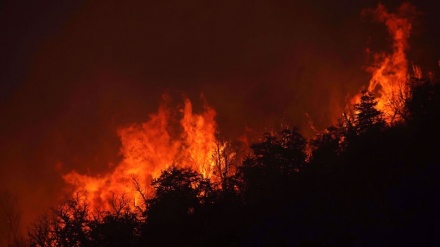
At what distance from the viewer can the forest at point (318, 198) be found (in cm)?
2111

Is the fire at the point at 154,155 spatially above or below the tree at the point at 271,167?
above

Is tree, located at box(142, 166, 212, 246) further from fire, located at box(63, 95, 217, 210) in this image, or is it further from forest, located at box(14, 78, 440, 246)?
fire, located at box(63, 95, 217, 210)

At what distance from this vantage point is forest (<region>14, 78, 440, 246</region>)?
69.3 ft

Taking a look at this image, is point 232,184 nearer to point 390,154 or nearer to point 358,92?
point 390,154

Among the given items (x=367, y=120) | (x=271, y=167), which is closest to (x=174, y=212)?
(x=271, y=167)

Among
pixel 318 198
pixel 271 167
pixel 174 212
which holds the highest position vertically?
pixel 271 167

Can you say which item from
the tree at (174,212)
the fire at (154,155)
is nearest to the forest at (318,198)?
the tree at (174,212)

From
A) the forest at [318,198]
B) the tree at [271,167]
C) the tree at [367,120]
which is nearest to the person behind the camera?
the forest at [318,198]

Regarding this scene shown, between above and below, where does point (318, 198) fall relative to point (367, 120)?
below

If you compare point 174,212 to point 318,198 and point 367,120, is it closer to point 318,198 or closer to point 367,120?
point 318,198

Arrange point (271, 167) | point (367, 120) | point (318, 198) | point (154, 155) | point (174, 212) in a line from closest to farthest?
point (318, 198) < point (174, 212) < point (271, 167) < point (367, 120) < point (154, 155)

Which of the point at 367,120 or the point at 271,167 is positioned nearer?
the point at 271,167

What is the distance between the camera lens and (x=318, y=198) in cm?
2528

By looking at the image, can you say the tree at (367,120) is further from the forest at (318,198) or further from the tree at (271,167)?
the tree at (271,167)
